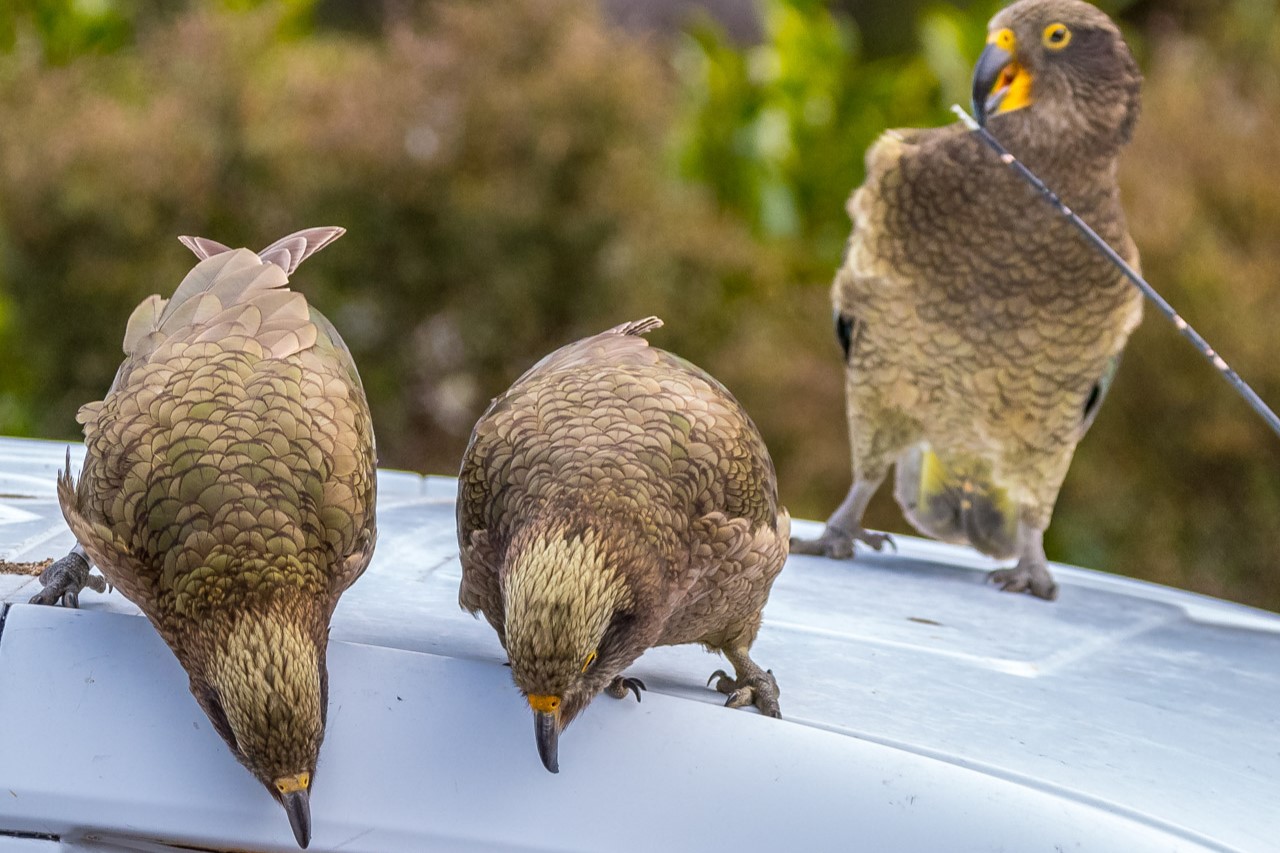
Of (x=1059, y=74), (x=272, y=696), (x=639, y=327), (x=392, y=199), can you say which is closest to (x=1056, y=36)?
(x=1059, y=74)

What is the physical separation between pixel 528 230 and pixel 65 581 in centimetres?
782

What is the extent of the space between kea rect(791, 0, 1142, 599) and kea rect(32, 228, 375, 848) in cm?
236

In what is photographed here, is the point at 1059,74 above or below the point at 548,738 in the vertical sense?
above

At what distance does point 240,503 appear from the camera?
7.13 ft

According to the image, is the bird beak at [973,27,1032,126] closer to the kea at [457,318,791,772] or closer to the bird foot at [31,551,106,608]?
the kea at [457,318,791,772]

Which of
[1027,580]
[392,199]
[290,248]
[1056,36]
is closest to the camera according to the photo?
[290,248]

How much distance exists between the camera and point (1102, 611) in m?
3.37

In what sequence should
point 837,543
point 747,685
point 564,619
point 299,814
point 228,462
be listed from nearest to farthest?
point 299,814 < point 564,619 < point 228,462 < point 747,685 < point 837,543

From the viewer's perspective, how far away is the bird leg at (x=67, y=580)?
2.24 meters

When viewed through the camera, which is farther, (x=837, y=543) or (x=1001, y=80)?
(x=1001, y=80)

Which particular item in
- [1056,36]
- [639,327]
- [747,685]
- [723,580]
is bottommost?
[747,685]

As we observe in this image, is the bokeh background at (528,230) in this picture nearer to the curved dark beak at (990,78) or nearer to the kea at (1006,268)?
the kea at (1006,268)

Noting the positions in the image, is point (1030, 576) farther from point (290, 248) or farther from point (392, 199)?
point (392, 199)

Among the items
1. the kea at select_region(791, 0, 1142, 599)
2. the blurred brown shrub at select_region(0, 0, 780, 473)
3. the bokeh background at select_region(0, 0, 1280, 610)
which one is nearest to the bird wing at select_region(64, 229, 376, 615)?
the kea at select_region(791, 0, 1142, 599)
